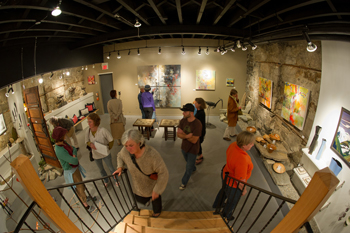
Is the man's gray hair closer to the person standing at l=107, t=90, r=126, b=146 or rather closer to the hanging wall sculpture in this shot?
the person standing at l=107, t=90, r=126, b=146

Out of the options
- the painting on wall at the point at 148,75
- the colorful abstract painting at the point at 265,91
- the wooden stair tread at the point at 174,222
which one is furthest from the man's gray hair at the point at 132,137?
the painting on wall at the point at 148,75

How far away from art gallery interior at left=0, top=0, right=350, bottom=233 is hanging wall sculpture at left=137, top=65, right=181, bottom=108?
0.05 meters

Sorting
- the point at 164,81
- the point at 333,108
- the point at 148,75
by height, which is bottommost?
the point at 333,108

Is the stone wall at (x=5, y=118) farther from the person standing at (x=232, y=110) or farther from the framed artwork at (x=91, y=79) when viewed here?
the person standing at (x=232, y=110)

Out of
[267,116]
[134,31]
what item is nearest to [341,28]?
[267,116]

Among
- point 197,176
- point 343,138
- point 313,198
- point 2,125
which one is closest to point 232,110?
point 197,176

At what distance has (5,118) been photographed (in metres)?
4.21

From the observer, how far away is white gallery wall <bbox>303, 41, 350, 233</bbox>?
2386 mm

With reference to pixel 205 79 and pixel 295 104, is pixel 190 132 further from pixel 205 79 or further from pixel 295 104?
pixel 205 79

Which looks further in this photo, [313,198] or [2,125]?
[2,125]

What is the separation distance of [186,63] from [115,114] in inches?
165

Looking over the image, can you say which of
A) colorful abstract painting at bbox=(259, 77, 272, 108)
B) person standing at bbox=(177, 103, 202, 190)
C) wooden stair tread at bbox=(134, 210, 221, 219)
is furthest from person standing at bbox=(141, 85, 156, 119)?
wooden stair tread at bbox=(134, 210, 221, 219)

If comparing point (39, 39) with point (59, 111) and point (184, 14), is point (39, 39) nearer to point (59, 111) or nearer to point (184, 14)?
point (59, 111)

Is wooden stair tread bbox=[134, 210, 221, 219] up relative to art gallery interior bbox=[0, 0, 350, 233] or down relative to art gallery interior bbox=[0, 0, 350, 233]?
down
